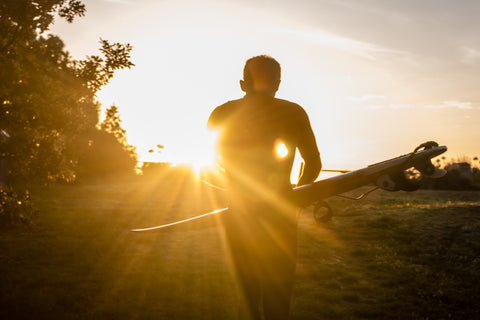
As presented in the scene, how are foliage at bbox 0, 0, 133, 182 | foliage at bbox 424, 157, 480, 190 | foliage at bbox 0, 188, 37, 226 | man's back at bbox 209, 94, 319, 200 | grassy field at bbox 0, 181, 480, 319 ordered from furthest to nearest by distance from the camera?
foliage at bbox 424, 157, 480, 190 → foliage at bbox 0, 188, 37, 226 → foliage at bbox 0, 0, 133, 182 → grassy field at bbox 0, 181, 480, 319 → man's back at bbox 209, 94, 319, 200

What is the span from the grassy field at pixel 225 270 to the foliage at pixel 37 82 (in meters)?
2.85

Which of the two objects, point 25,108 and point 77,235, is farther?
point 77,235

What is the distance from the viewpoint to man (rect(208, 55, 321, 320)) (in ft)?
9.27

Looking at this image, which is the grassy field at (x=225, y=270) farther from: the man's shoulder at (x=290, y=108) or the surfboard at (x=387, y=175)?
the man's shoulder at (x=290, y=108)

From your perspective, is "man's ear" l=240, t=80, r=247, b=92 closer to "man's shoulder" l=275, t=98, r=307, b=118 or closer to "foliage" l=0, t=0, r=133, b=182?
"man's shoulder" l=275, t=98, r=307, b=118

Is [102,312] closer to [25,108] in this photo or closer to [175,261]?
[175,261]

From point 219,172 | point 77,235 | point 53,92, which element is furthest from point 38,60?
point 219,172

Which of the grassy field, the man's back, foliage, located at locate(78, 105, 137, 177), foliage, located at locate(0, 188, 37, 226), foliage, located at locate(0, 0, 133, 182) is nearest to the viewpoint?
the man's back

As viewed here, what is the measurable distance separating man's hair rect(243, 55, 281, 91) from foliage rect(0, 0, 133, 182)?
6720 mm

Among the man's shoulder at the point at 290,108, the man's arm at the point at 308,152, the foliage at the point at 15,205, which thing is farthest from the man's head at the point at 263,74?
the foliage at the point at 15,205

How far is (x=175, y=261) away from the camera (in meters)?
9.39

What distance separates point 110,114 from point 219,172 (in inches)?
329

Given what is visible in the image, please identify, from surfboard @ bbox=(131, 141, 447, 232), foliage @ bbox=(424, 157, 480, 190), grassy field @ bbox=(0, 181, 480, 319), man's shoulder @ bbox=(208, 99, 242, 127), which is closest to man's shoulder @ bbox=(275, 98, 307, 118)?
man's shoulder @ bbox=(208, 99, 242, 127)

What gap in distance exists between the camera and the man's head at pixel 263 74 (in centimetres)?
285
